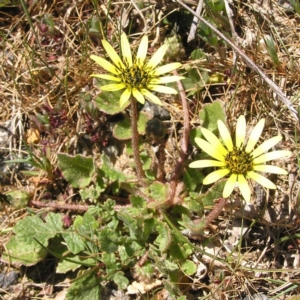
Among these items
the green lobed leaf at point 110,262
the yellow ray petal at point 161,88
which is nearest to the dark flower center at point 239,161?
the yellow ray petal at point 161,88

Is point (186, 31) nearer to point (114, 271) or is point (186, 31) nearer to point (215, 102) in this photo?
point (215, 102)

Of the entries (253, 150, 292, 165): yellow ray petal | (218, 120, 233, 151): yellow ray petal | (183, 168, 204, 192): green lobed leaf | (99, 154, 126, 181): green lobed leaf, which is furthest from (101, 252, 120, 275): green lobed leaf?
(253, 150, 292, 165): yellow ray petal

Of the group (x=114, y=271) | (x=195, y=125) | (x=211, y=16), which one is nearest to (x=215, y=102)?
(x=195, y=125)

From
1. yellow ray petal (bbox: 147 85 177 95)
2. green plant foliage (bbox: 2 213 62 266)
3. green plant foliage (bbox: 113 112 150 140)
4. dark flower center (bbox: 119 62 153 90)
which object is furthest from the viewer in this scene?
green plant foliage (bbox: 113 112 150 140)

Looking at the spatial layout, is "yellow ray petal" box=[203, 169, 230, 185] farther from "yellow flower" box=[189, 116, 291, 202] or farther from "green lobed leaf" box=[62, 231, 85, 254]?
"green lobed leaf" box=[62, 231, 85, 254]

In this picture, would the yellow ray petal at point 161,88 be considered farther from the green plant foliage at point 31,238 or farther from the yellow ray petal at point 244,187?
the green plant foliage at point 31,238

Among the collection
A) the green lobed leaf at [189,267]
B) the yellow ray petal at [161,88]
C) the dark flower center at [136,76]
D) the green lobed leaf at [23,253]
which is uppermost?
the dark flower center at [136,76]

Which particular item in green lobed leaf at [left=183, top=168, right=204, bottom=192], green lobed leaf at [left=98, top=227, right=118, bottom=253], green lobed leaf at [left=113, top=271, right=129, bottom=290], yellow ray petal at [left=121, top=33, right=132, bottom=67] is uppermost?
yellow ray petal at [left=121, top=33, right=132, bottom=67]
